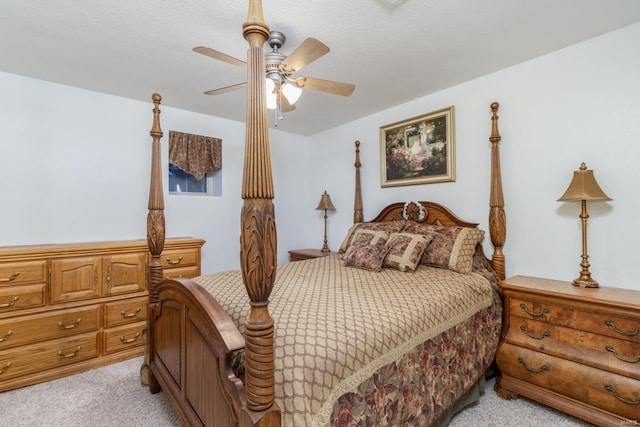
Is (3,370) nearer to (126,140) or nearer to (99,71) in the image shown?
(126,140)

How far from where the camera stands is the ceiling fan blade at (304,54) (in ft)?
4.99

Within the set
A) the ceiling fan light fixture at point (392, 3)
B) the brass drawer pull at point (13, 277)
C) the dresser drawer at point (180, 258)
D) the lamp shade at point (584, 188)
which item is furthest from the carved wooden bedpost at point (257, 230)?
the brass drawer pull at point (13, 277)

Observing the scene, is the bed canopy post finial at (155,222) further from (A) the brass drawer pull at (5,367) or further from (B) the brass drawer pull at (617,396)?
(B) the brass drawer pull at (617,396)

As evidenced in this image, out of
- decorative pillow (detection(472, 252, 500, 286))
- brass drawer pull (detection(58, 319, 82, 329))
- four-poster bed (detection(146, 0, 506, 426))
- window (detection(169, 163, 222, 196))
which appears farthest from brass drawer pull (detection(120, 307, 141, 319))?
decorative pillow (detection(472, 252, 500, 286))

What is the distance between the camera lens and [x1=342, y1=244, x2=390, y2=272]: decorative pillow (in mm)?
2484

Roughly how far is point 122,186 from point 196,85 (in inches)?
51.9

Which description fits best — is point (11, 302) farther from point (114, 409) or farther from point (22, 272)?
point (114, 409)

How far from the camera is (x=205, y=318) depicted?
1271mm

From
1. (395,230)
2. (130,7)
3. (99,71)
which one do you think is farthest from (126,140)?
(395,230)

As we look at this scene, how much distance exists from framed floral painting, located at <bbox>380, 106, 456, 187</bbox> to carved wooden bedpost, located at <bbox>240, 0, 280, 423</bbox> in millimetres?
2449

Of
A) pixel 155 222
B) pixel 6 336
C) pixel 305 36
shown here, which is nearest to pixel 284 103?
pixel 305 36

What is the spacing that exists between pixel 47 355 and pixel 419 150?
3775mm

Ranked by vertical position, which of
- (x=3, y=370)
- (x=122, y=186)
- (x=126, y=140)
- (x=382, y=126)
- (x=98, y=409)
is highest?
(x=382, y=126)

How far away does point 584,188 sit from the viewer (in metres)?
1.96
